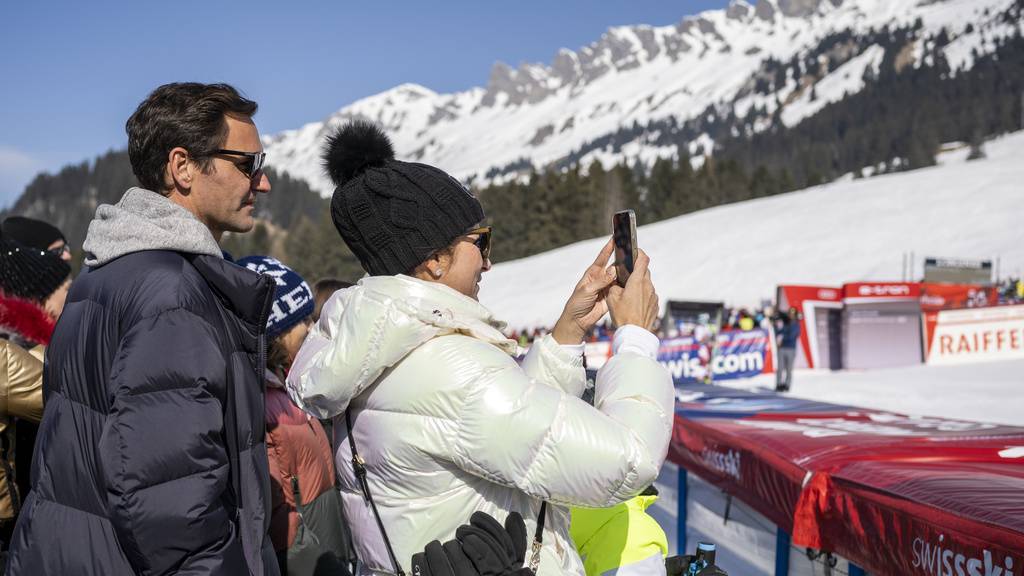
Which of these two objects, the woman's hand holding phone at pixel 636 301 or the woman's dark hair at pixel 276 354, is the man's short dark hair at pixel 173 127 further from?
the woman's dark hair at pixel 276 354

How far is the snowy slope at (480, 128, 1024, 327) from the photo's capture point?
34.4 metres

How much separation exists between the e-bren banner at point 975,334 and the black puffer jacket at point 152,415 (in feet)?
62.4

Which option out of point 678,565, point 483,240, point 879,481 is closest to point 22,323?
point 483,240

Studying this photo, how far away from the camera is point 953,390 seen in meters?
13.6

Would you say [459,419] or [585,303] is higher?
A: [585,303]

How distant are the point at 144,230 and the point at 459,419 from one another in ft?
2.74

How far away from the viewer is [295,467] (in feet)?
8.70

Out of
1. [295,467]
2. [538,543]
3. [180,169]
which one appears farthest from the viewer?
[295,467]

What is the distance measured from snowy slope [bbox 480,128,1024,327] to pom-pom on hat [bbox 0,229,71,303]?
32108mm

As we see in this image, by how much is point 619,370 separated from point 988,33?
154432mm

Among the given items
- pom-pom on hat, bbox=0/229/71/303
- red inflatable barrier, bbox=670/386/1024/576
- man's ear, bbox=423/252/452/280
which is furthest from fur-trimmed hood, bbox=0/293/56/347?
red inflatable barrier, bbox=670/386/1024/576

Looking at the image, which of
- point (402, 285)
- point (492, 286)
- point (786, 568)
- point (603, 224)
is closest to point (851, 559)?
point (786, 568)

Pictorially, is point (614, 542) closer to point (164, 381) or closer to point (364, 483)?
point (364, 483)

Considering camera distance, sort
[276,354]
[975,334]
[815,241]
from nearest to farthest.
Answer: [276,354] → [975,334] → [815,241]
